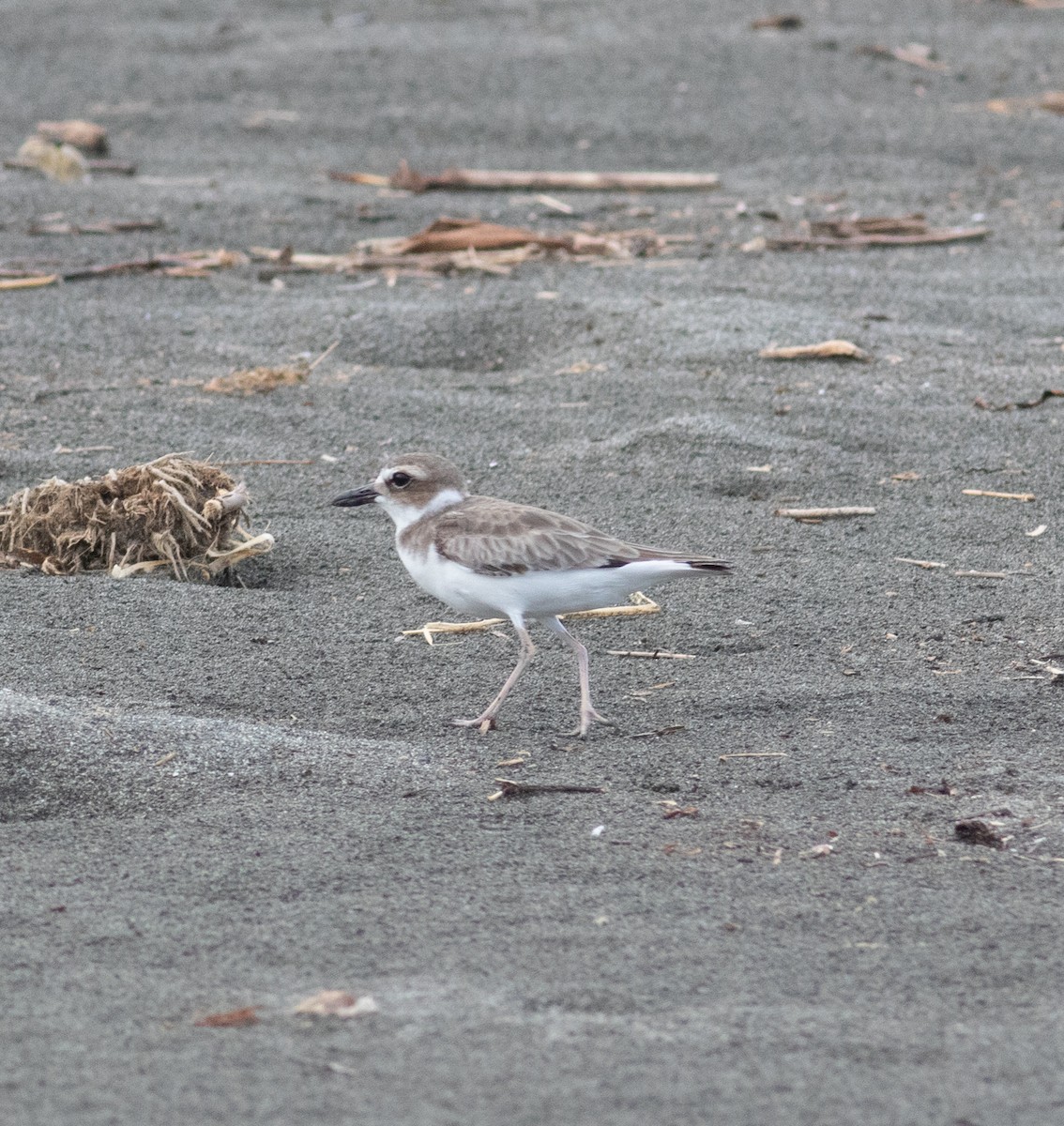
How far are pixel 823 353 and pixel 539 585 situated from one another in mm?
3716

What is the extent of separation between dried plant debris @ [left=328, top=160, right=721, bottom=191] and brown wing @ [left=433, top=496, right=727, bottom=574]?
7.04m

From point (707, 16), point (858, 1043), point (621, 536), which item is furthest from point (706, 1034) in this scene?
point (707, 16)

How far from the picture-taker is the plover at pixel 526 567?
4.33 meters

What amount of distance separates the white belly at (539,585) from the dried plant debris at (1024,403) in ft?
10.4

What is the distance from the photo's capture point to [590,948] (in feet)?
10.2

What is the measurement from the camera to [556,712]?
4562 millimetres

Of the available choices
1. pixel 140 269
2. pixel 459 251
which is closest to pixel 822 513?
pixel 459 251

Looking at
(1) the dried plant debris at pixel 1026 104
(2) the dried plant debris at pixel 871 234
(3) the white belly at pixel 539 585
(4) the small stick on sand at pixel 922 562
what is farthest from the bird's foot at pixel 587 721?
(1) the dried plant debris at pixel 1026 104

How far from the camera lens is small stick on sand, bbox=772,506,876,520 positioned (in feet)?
19.5

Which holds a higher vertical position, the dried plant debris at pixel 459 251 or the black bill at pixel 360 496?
the dried plant debris at pixel 459 251

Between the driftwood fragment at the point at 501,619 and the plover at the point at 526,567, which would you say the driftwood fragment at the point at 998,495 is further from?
the plover at the point at 526,567

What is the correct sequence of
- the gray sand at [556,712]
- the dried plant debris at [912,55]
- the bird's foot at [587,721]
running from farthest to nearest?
the dried plant debris at [912,55], the bird's foot at [587,721], the gray sand at [556,712]

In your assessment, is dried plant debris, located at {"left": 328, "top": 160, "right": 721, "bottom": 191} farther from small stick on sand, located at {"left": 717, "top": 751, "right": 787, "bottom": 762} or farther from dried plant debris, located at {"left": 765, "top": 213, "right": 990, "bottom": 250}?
small stick on sand, located at {"left": 717, "top": 751, "right": 787, "bottom": 762}

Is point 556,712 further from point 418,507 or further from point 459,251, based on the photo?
point 459,251
